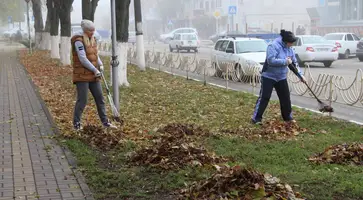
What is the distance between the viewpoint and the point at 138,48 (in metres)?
22.5

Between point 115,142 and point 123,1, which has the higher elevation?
point 123,1

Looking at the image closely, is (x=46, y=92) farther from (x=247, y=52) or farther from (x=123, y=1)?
(x=247, y=52)

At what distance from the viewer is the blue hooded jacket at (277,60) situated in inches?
377

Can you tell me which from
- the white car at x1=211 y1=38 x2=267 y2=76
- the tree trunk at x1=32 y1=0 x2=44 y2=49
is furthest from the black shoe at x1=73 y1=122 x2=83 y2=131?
the tree trunk at x1=32 y1=0 x2=44 y2=49

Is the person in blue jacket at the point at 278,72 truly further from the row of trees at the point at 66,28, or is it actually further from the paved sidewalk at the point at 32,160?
the row of trees at the point at 66,28

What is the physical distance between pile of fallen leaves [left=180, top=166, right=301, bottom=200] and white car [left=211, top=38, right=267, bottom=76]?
13.4 metres

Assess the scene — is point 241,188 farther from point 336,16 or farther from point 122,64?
point 336,16

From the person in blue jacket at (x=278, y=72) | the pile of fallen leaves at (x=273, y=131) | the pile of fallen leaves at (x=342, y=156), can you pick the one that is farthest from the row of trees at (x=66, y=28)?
the pile of fallen leaves at (x=342, y=156)

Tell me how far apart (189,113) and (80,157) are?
4.36 metres

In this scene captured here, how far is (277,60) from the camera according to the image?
31.4ft

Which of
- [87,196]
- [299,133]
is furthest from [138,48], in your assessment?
[87,196]

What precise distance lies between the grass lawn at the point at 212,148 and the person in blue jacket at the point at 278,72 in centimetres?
35

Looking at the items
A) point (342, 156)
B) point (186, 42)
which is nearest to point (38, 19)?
point (186, 42)

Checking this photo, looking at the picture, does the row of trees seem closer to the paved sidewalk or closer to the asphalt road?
the paved sidewalk
